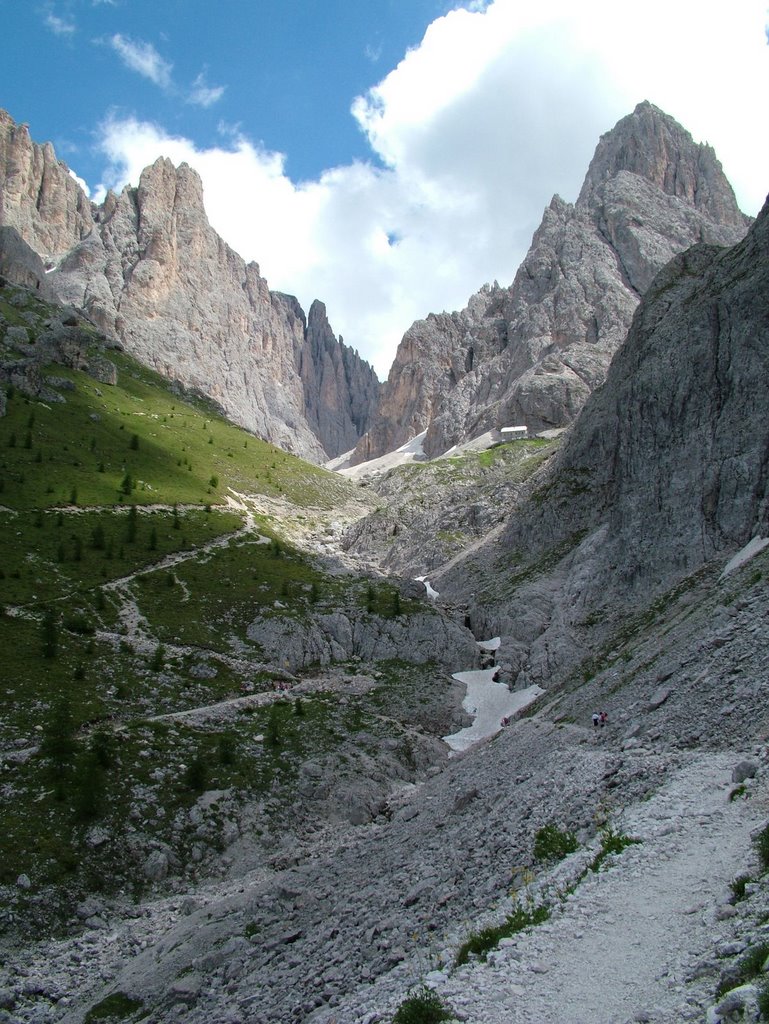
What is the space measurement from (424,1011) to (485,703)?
162ft

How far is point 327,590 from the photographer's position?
7881cm

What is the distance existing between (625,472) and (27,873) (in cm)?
6461

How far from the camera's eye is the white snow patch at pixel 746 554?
46062mm

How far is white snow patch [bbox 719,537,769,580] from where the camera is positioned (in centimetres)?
4606

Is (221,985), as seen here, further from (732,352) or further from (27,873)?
(732,352)

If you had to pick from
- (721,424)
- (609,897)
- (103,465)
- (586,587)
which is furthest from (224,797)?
(103,465)

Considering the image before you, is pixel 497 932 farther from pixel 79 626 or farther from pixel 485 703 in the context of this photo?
pixel 79 626

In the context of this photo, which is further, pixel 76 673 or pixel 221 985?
pixel 76 673

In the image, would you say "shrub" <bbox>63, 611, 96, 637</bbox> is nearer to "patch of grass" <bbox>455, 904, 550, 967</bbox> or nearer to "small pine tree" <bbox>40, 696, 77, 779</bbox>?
"small pine tree" <bbox>40, 696, 77, 779</bbox>

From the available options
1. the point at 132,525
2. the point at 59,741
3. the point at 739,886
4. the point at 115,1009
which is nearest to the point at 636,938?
the point at 739,886

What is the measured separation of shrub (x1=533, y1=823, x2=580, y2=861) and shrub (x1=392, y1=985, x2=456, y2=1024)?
6959 mm

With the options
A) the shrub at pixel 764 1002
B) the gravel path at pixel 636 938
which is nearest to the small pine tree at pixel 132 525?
the gravel path at pixel 636 938

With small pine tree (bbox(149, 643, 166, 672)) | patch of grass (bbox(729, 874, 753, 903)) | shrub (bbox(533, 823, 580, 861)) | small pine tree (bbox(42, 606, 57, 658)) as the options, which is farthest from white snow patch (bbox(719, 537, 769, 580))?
small pine tree (bbox(42, 606, 57, 658))

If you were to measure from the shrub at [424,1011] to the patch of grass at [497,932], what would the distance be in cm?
169
